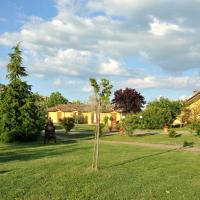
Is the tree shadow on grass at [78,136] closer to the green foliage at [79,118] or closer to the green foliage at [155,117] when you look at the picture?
the green foliage at [155,117]

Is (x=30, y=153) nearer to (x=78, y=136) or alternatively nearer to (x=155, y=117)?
(x=78, y=136)

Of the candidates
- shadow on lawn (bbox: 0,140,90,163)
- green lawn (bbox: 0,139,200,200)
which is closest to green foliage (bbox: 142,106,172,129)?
shadow on lawn (bbox: 0,140,90,163)

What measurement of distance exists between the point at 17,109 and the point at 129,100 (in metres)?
29.6

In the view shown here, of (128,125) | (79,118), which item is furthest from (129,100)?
(79,118)

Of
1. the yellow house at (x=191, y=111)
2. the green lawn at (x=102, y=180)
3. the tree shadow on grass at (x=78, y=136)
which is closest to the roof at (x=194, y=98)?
the yellow house at (x=191, y=111)

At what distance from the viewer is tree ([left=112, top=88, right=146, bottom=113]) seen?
57844 mm

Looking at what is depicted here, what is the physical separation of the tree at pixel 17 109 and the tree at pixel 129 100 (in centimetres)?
2788

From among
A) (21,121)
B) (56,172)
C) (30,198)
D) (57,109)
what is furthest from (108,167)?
(57,109)

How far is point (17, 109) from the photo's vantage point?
98.4 feet

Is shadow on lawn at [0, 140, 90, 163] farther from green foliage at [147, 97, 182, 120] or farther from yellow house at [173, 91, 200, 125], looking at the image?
green foliage at [147, 97, 182, 120]

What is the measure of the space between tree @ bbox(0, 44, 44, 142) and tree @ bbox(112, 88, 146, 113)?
27.9 metres

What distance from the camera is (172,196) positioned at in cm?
941

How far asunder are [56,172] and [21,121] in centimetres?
1776

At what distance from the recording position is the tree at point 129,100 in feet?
190
